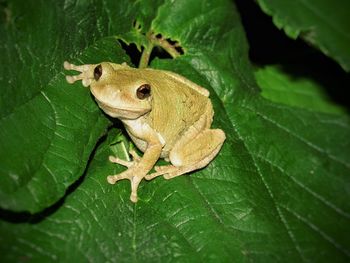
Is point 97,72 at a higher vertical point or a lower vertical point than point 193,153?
higher

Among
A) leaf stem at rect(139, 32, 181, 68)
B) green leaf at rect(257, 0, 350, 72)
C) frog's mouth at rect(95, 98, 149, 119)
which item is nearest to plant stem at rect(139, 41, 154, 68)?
leaf stem at rect(139, 32, 181, 68)

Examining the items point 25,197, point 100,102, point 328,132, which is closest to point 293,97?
point 328,132

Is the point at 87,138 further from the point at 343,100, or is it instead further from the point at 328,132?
the point at 343,100

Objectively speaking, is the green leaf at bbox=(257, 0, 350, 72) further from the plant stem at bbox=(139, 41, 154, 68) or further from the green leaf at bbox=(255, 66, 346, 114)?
the green leaf at bbox=(255, 66, 346, 114)

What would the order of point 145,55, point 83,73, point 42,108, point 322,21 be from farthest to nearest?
point 145,55 → point 83,73 → point 42,108 → point 322,21

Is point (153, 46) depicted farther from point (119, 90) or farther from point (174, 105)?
point (119, 90)

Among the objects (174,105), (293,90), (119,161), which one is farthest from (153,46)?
(293,90)
